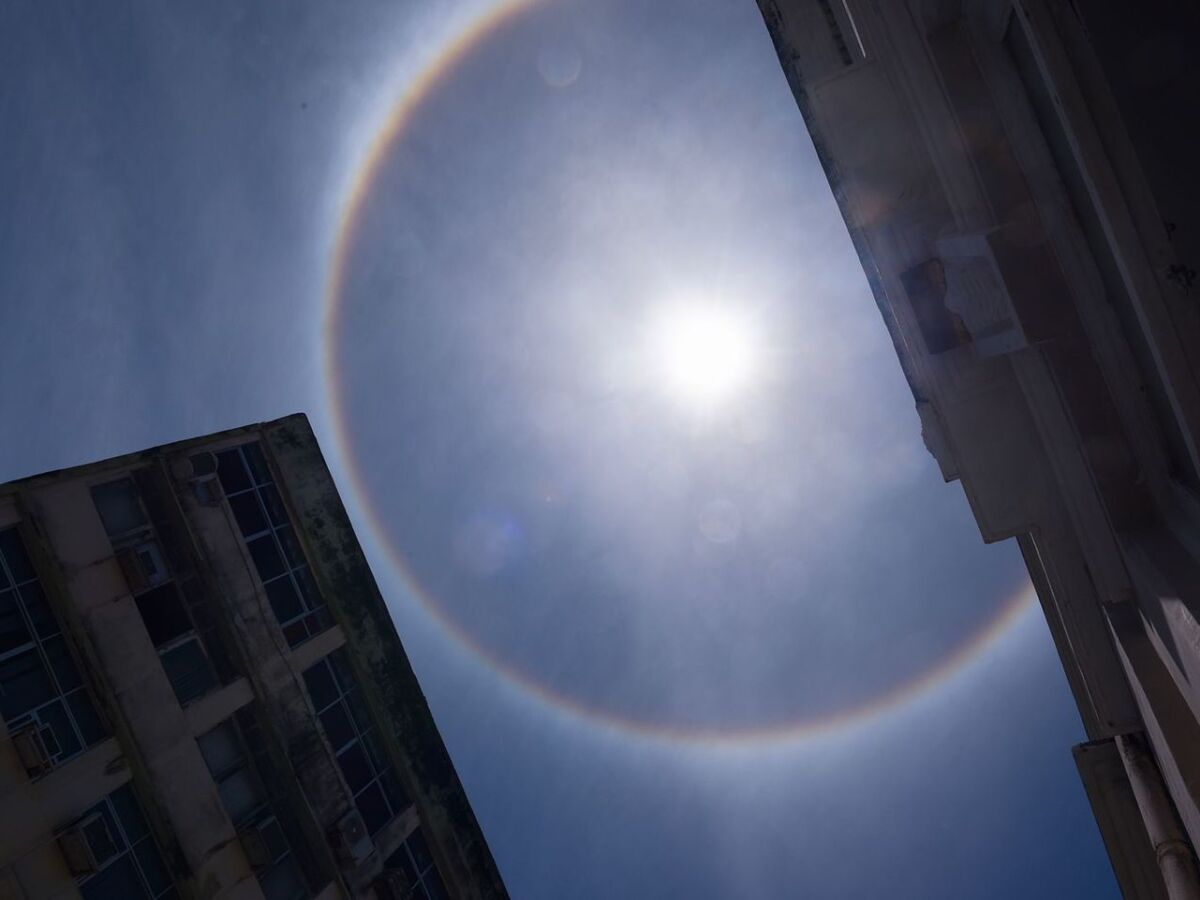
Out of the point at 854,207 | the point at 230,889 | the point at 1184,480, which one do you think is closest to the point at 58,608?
the point at 230,889

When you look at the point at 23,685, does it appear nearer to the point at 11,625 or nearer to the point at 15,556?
the point at 11,625

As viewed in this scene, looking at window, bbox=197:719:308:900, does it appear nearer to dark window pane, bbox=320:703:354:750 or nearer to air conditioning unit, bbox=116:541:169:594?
dark window pane, bbox=320:703:354:750

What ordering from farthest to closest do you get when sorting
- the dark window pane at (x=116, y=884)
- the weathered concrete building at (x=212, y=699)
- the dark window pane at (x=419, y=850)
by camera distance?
1. the dark window pane at (x=419, y=850)
2. the weathered concrete building at (x=212, y=699)
3. the dark window pane at (x=116, y=884)

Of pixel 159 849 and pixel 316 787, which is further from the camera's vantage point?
pixel 316 787

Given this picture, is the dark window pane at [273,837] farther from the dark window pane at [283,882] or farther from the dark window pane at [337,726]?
the dark window pane at [337,726]

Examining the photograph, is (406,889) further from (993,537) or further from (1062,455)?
(1062,455)

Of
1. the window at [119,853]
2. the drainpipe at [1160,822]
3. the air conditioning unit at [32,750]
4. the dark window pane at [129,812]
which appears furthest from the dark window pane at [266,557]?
the drainpipe at [1160,822]

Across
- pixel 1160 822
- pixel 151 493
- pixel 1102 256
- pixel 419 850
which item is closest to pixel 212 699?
pixel 151 493
